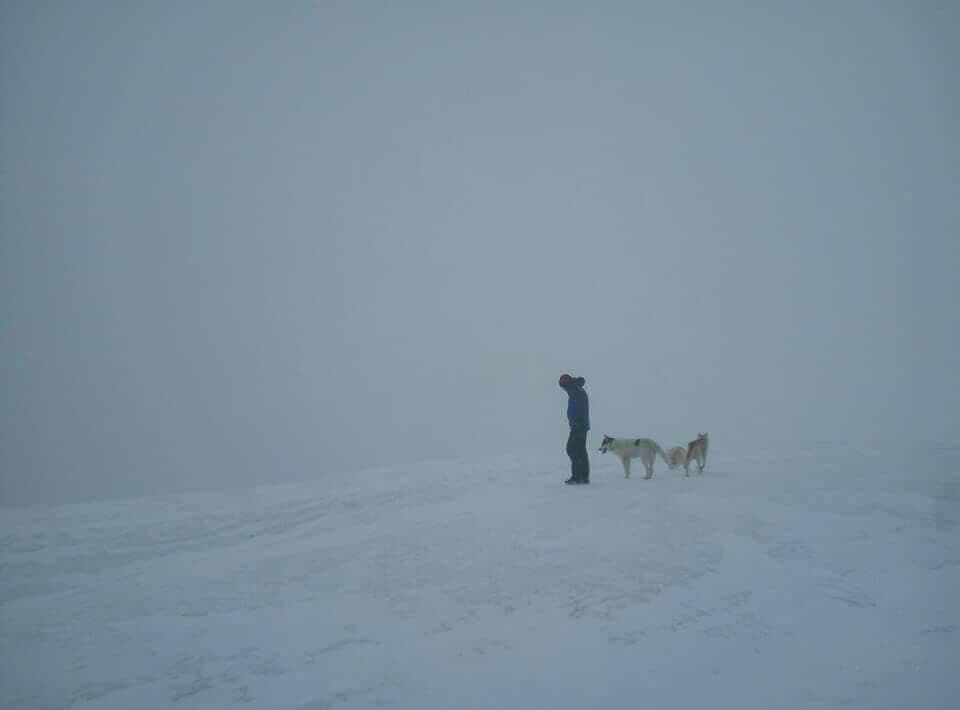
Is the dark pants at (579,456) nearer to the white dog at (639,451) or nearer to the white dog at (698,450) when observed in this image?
the white dog at (639,451)

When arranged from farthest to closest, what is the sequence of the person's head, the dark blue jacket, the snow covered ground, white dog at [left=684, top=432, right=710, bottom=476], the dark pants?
the person's head → the dark blue jacket → white dog at [left=684, top=432, right=710, bottom=476] → the dark pants → the snow covered ground

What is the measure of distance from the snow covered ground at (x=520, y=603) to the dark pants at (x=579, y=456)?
1242mm

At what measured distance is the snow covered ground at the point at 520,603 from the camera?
3.89 m

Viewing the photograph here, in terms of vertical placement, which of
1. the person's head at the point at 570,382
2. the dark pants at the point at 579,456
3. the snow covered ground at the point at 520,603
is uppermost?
the person's head at the point at 570,382

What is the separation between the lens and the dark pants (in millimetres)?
10688

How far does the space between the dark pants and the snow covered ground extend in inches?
48.9

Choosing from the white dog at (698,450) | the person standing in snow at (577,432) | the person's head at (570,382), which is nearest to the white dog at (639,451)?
the white dog at (698,450)

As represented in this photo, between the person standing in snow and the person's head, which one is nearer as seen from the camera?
the person standing in snow

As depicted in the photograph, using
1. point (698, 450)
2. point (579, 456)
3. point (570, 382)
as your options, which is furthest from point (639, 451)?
point (570, 382)

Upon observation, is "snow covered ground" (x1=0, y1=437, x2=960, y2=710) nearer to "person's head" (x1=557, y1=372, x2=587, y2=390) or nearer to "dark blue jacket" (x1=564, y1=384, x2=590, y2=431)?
"dark blue jacket" (x1=564, y1=384, x2=590, y2=431)

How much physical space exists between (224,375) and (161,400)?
35473 millimetres

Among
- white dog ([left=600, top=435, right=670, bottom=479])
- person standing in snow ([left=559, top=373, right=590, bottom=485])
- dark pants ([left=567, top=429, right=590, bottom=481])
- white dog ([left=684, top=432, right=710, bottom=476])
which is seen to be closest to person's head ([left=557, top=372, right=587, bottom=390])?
person standing in snow ([left=559, top=373, right=590, bottom=485])

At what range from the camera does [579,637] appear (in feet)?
14.7

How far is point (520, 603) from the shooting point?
519cm
